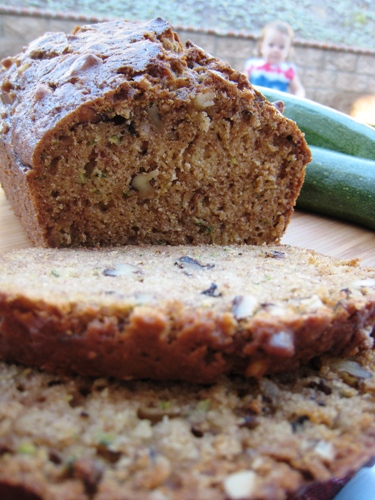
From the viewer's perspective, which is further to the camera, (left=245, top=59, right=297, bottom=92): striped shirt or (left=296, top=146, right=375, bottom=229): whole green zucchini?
(left=245, top=59, right=297, bottom=92): striped shirt

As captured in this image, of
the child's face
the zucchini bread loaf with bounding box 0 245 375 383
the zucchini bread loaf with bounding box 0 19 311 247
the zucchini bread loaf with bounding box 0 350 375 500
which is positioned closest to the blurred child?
the child's face

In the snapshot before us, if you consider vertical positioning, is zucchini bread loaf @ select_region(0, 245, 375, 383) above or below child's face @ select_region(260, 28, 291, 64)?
below

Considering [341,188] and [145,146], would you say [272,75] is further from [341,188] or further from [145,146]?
[145,146]

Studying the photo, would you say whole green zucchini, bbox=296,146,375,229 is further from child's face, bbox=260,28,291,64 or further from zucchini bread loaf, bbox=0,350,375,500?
child's face, bbox=260,28,291,64

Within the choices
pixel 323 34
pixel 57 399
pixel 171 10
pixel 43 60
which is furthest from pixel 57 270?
pixel 323 34

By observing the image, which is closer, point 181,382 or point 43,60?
point 181,382

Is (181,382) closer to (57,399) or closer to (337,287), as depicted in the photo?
(57,399)
